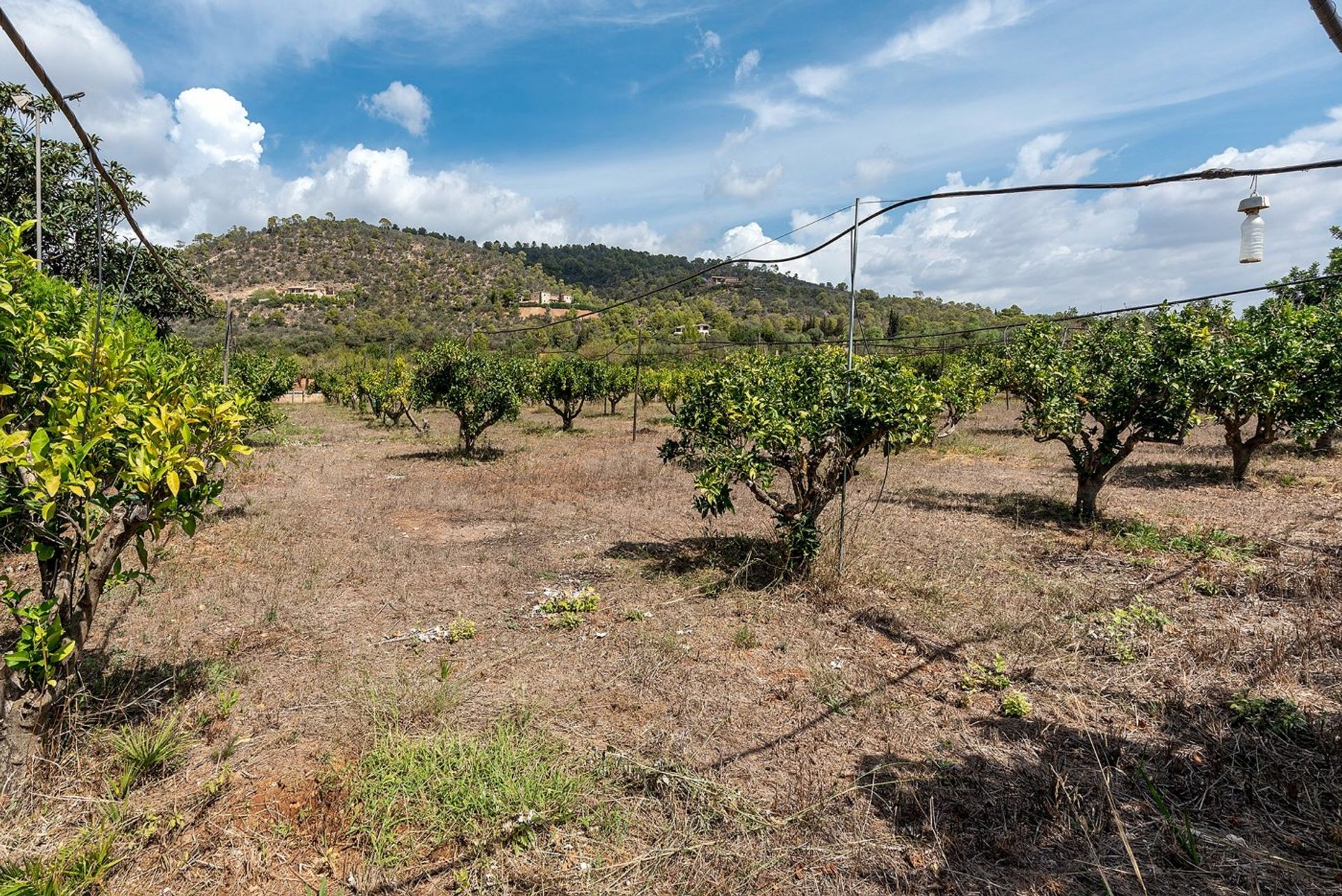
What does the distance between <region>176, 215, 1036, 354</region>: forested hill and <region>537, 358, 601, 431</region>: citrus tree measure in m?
21.2

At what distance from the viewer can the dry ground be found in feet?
10.5

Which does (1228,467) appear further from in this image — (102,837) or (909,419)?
(102,837)

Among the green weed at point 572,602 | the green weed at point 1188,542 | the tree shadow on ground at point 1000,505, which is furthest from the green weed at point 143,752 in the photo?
the tree shadow on ground at point 1000,505

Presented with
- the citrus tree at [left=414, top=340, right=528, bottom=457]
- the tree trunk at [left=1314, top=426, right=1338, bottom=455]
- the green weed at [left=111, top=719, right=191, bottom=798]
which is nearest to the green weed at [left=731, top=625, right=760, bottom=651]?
the green weed at [left=111, top=719, right=191, bottom=798]

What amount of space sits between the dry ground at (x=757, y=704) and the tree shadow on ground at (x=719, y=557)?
0.23 feet

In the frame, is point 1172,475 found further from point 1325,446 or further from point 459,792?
point 459,792

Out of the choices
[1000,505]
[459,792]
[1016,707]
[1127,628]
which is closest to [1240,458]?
[1000,505]

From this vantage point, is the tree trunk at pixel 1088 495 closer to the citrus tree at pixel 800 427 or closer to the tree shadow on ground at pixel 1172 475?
the tree shadow on ground at pixel 1172 475

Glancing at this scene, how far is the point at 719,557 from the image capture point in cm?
816

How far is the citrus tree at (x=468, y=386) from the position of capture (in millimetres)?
16672

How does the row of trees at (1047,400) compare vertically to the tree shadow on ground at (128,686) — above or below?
above

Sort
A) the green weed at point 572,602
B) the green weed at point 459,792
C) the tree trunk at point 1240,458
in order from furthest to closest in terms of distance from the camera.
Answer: the tree trunk at point 1240,458 < the green weed at point 572,602 < the green weed at point 459,792

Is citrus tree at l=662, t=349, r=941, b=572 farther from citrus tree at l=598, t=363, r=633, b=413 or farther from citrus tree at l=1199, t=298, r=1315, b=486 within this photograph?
citrus tree at l=598, t=363, r=633, b=413

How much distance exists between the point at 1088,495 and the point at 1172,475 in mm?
5541
